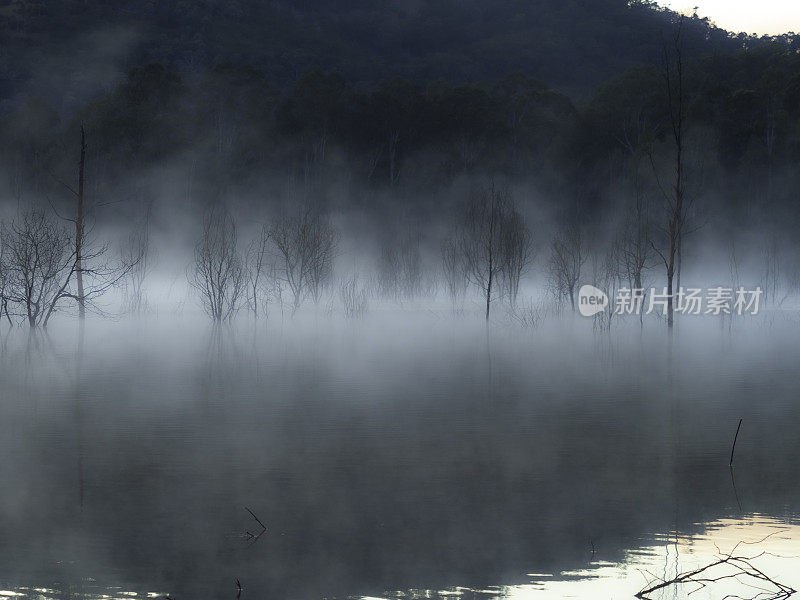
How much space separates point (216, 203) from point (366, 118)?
23.7 ft

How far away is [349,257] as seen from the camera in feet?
115

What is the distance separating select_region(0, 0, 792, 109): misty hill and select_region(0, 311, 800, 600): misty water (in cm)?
4174

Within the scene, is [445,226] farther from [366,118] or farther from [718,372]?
[718,372]

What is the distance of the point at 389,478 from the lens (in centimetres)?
600

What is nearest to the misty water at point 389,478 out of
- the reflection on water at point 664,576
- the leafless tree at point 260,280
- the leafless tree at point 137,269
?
the reflection on water at point 664,576

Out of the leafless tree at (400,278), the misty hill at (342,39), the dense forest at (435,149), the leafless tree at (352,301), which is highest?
the misty hill at (342,39)

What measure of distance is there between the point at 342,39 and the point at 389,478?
2530 inches

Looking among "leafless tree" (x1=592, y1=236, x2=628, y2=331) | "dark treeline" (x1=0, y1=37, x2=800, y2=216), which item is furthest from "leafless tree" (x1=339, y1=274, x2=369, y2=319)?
"dark treeline" (x1=0, y1=37, x2=800, y2=216)

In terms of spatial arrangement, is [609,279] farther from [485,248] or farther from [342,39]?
[342,39]

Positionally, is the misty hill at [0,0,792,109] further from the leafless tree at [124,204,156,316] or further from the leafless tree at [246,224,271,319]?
the leafless tree at [124,204,156,316]

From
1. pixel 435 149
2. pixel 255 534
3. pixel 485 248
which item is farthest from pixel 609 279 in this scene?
pixel 255 534

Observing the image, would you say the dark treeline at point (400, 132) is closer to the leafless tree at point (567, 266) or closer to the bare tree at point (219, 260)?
the leafless tree at point (567, 266)

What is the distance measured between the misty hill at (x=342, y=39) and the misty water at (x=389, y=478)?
41735mm

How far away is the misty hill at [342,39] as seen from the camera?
5359 centimetres
